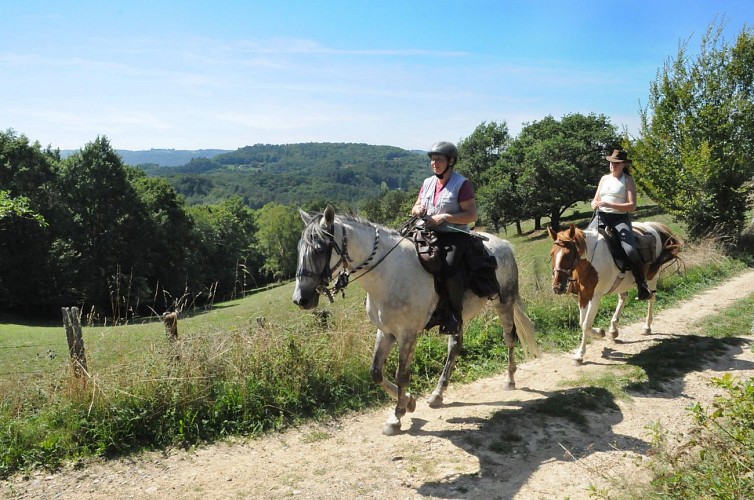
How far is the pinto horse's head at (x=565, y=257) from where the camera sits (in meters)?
7.06

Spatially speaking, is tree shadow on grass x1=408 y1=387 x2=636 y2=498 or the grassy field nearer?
tree shadow on grass x1=408 y1=387 x2=636 y2=498

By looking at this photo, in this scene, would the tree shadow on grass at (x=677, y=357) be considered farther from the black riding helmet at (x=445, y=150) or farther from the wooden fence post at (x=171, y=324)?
the wooden fence post at (x=171, y=324)

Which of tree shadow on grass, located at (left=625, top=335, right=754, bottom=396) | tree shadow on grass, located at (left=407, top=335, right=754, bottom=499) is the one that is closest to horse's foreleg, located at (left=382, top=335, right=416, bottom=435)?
tree shadow on grass, located at (left=407, top=335, right=754, bottom=499)

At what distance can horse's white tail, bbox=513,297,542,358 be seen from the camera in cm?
693

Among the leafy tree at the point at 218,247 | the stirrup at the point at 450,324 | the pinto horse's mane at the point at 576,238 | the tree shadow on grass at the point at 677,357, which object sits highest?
the pinto horse's mane at the point at 576,238

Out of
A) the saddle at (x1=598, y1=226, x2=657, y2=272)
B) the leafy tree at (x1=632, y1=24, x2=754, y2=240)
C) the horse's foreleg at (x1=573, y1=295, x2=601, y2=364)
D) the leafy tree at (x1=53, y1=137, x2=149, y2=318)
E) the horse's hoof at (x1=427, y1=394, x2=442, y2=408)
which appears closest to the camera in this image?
the horse's hoof at (x1=427, y1=394, x2=442, y2=408)

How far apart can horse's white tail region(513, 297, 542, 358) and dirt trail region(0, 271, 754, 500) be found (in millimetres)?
756

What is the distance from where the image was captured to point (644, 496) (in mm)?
3951

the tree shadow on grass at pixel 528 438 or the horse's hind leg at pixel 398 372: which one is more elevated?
the horse's hind leg at pixel 398 372

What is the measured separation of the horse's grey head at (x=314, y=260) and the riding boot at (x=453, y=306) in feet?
4.98

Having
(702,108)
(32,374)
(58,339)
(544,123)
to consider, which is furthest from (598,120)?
(32,374)

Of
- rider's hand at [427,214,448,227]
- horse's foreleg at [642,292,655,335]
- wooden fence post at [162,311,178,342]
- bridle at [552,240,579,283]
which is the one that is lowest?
horse's foreleg at [642,292,655,335]

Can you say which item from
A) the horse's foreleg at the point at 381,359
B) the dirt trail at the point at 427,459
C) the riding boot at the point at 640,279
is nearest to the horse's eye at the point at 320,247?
the horse's foreleg at the point at 381,359

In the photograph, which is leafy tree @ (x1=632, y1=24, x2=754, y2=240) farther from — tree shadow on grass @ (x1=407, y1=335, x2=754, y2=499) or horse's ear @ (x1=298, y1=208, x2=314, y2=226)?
horse's ear @ (x1=298, y1=208, x2=314, y2=226)
